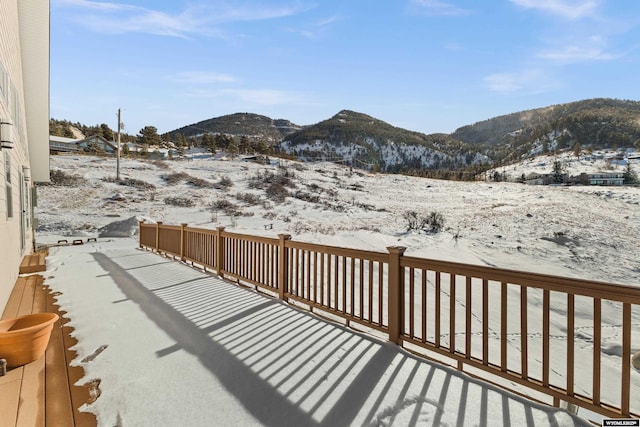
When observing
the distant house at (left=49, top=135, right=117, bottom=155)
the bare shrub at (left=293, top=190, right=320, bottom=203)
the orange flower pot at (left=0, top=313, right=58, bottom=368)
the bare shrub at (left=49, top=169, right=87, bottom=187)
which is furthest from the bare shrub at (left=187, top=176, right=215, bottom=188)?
the orange flower pot at (left=0, top=313, right=58, bottom=368)

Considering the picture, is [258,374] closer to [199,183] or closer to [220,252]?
[220,252]

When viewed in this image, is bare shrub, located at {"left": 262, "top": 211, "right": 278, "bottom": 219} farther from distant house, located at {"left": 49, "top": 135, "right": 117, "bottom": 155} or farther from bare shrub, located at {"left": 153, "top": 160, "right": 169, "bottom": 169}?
distant house, located at {"left": 49, "top": 135, "right": 117, "bottom": 155}

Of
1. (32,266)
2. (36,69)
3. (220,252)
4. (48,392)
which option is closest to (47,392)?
(48,392)

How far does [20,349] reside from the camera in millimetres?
2598

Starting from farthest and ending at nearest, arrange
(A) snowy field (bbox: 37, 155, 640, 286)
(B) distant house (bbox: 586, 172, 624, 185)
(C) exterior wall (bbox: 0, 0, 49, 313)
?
(B) distant house (bbox: 586, 172, 624, 185)
(A) snowy field (bbox: 37, 155, 640, 286)
(C) exterior wall (bbox: 0, 0, 49, 313)

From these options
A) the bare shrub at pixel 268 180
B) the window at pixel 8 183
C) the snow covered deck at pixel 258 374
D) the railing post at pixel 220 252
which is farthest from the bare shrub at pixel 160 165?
the snow covered deck at pixel 258 374

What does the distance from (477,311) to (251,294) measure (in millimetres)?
4303

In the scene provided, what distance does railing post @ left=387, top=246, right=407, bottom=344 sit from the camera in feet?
9.91

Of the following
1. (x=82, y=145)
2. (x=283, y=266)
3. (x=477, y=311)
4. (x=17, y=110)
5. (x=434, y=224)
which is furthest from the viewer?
(x=82, y=145)

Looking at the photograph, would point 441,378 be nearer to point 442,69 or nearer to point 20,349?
point 20,349

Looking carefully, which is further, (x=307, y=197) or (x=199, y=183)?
(x=199, y=183)

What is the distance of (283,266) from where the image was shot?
4410 millimetres

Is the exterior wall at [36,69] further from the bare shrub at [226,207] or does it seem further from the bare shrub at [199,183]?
the bare shrub at [199,183]

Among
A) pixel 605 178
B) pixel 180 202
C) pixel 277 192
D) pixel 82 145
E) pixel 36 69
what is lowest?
pixel 180 202
